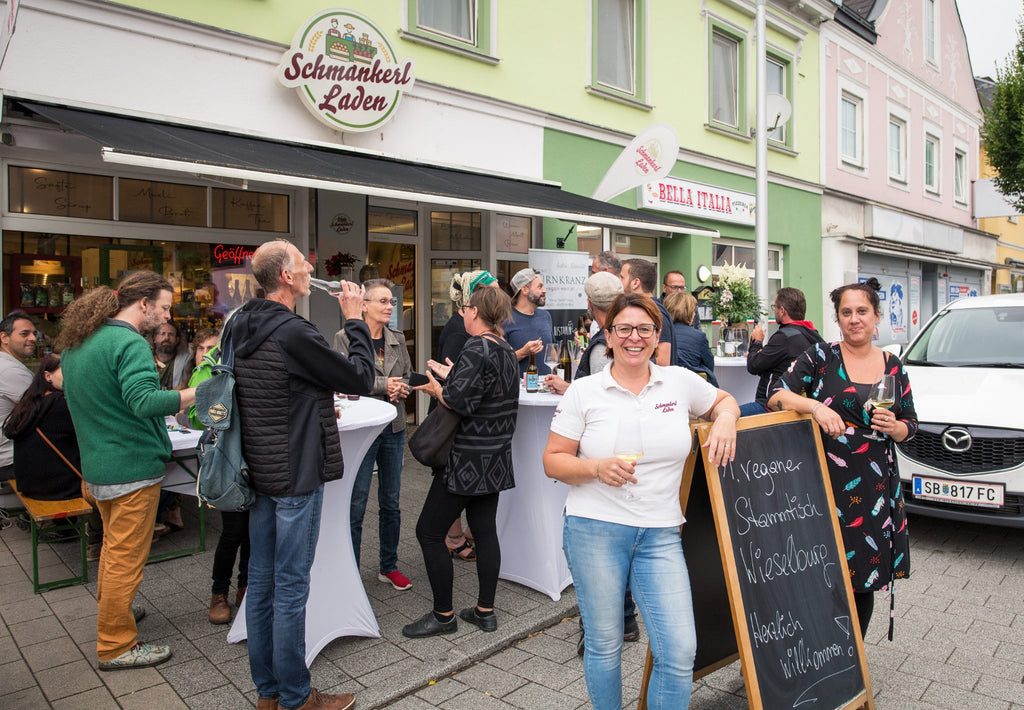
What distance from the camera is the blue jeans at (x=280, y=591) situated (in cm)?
278

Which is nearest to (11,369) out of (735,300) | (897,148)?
(735,300)

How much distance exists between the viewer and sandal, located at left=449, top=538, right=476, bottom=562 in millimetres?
4848

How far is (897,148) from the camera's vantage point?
→ 17.5m

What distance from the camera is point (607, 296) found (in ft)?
11.9

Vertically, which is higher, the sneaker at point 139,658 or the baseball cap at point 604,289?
the baseball cap at point 604,289

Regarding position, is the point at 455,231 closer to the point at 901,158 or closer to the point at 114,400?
the point at 114,400

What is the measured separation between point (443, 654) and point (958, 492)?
378cm

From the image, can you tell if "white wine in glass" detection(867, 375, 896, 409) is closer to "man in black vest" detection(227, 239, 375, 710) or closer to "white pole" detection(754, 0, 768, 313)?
"man in black vest" detection(227, 239, 375, 710)

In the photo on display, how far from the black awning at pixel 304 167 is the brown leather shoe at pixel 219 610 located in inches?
102

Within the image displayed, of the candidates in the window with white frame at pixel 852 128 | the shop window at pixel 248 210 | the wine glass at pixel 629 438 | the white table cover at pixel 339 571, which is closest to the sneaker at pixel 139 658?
the white table cover at pixel 339 571

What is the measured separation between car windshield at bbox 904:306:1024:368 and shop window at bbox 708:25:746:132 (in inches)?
260

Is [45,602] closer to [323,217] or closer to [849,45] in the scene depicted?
[323,217]

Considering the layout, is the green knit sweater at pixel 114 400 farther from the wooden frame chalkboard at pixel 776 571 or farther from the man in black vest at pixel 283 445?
the wooden frame chalkboard at pixel 776 571

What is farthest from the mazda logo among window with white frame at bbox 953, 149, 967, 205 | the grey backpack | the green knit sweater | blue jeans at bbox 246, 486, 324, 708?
window with white frame at bbox 953, 149, 967, 205
